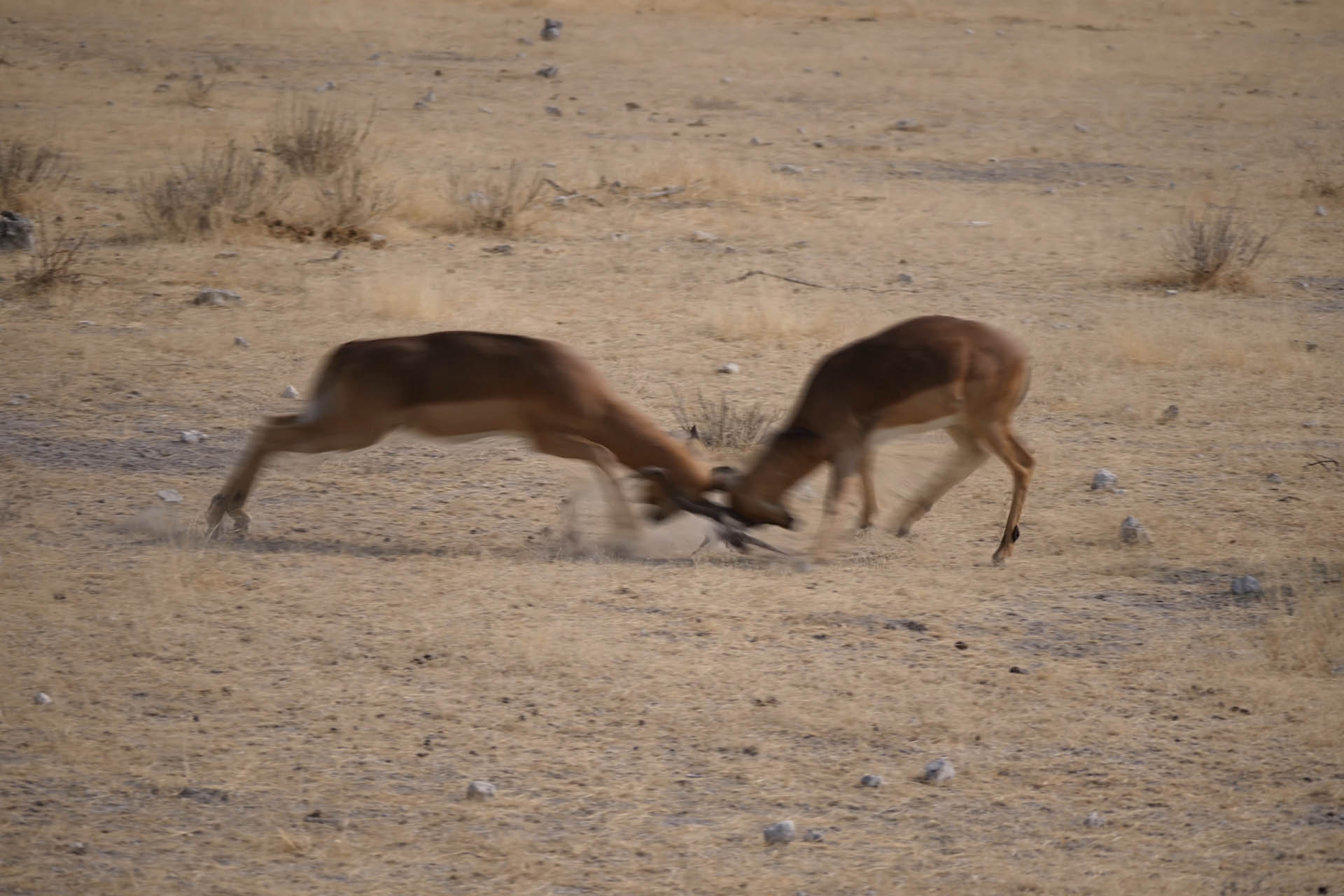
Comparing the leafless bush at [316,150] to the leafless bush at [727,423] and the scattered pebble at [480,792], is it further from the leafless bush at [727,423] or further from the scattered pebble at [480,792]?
the scattered pebble at [480,792]

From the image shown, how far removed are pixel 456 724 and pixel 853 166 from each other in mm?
12019

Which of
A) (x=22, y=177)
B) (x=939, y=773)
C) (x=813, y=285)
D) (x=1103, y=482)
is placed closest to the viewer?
(x=939, y=773)

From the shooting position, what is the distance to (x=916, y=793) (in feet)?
14.3

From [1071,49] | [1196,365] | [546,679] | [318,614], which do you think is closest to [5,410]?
[318,614]

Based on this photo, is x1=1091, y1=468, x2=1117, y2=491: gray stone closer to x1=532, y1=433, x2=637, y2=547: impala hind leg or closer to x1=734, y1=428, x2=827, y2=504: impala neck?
x1=734, y1=428, x2=827, y2=504: impala neck

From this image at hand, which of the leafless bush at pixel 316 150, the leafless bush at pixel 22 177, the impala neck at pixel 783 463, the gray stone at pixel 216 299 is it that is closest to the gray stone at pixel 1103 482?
the impala neck at pixel 783 463

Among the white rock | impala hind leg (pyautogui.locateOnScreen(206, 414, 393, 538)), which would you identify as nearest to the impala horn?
impala hind leg (pyautogui.locateOnScreen(206, 414, 393, 538))

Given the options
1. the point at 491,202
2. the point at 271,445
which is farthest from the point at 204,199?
the point at 271,445

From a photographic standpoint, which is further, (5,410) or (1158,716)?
(5,410)

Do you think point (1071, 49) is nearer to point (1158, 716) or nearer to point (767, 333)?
point (767, 333)

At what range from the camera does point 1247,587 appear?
236 inches

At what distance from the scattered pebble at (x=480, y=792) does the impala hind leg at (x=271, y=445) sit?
233cm

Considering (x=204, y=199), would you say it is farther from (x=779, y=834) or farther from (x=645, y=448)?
(x=779, y=834)

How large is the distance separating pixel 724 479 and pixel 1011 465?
4.13 feet
